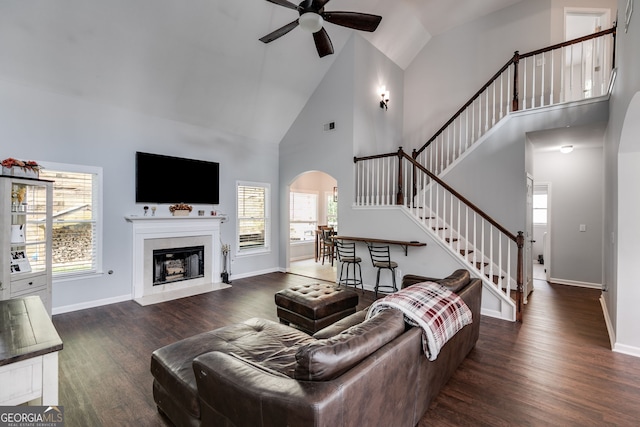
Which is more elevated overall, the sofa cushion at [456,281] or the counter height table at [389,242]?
the counter height table at [389,242]

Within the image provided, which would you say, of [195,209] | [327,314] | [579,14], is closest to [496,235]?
[327,314]

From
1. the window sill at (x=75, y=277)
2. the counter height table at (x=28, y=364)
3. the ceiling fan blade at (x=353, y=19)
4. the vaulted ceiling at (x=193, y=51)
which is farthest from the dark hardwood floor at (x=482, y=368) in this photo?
the ceiling fan blade at (x=353, y=19)

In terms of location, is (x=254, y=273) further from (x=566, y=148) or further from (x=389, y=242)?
(x=566, y=148)

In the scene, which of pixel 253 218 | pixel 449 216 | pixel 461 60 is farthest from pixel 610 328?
pixel 253 218

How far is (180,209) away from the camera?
546 cm

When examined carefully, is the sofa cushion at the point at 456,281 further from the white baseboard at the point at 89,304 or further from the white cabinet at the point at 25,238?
the white baseboard at the point at 89,304

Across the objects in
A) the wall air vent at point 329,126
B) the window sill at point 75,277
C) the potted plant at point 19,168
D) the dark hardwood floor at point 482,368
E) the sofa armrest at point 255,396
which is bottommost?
the dark hardwood floor at point 482,368

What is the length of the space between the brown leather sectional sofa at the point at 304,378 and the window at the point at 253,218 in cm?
434

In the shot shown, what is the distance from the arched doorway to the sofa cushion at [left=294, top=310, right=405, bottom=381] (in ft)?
20.8

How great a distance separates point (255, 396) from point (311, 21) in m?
3.47

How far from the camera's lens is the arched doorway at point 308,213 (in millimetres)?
8883

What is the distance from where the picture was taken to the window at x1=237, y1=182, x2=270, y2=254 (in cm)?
659

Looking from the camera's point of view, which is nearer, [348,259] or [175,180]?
[175,180]

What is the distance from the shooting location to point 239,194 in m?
6.53
